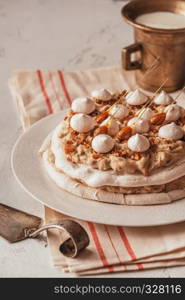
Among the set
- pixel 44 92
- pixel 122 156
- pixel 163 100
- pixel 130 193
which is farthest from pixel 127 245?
pixel 44 92

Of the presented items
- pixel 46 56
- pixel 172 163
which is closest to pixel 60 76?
pixel 46 56

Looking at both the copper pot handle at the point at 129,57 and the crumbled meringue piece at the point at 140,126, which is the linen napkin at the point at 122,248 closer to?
the crumbled meringue piece at the point at 140,126

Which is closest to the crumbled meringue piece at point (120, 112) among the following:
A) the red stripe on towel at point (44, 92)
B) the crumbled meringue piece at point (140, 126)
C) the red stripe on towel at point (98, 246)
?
the crumbled meringue piece at point (140, 126)

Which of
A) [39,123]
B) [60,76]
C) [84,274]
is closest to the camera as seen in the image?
[84,274]

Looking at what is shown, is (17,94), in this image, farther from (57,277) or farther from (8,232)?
(57,277)

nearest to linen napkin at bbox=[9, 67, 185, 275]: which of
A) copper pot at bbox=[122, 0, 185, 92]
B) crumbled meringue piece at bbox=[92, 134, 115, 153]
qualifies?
crumbled meringue piece at bbox=[92, 134, 115, 153]

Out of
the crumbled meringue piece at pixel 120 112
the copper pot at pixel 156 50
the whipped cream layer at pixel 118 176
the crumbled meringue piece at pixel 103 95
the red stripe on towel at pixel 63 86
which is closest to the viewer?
the whipped cream layer at pixel 118 176

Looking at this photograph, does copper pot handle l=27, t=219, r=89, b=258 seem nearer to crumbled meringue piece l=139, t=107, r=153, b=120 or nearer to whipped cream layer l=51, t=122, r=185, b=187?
whipped cream layer l=51, t=122, r=185, b=187
